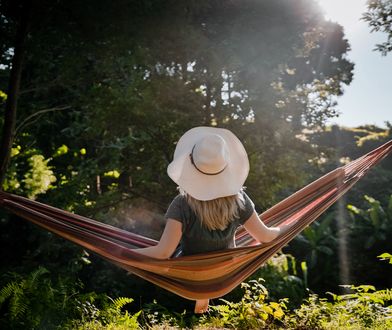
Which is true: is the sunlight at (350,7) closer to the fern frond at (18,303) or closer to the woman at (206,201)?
the woman at (206,201)

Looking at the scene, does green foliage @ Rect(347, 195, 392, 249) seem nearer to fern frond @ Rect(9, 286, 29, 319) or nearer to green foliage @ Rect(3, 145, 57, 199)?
green foliage @ Rect(3, 145, 57, 199)

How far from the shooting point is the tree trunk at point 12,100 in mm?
3709

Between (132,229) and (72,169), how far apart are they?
52.3 inches

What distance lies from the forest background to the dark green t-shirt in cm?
312

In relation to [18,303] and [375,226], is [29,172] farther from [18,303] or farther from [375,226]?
[375,226]

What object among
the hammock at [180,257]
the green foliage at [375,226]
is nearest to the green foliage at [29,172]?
the hammock at [180,257]

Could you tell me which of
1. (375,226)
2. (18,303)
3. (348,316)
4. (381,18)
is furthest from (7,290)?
(375,226)

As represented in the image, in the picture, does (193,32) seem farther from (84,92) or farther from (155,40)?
(84,92)

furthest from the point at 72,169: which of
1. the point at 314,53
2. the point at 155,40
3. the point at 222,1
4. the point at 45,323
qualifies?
the point at 314,53

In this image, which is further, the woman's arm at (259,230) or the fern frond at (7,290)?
the fern frond at (7,290)

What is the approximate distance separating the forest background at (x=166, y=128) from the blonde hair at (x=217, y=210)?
3108mm

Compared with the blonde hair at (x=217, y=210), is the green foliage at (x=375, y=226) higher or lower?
higher

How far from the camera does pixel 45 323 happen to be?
320 cm

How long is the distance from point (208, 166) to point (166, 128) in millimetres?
4235
